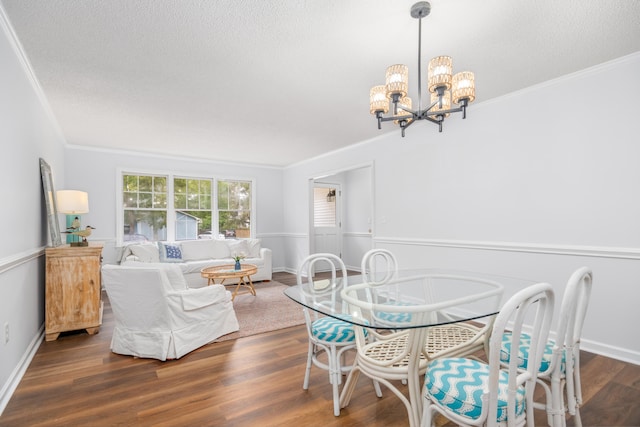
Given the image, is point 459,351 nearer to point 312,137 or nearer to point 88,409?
point 88,409

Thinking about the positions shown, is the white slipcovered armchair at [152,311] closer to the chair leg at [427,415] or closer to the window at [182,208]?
the chair leg at [427,415]

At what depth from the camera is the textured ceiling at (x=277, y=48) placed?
75.7 inches

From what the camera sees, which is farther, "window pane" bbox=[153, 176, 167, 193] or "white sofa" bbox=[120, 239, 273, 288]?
"window pane" bbox=[153, 176, 167, 193]

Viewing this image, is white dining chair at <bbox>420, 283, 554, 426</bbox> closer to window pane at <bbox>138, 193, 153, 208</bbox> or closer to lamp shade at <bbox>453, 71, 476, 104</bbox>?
lamp shade at <bbox>453, 71, 476, 104</bbox>

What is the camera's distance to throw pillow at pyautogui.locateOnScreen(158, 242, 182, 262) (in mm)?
5336

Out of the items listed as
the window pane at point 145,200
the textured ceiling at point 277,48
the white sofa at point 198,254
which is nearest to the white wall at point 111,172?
the window pane at point 145,200

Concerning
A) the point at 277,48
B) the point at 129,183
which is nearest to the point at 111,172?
the point at 129,183

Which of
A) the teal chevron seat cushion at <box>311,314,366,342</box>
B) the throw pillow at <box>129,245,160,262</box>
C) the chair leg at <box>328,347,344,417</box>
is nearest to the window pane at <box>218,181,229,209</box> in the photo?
the throw pillow at <box>129,245,160,262</box>

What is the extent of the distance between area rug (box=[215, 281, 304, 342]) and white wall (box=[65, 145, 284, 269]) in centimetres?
236

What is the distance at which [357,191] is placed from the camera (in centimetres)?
730

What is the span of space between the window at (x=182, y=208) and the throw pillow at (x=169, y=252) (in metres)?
0.53

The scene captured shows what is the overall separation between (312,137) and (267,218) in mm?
2804

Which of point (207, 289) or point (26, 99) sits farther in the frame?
point (207, 289)

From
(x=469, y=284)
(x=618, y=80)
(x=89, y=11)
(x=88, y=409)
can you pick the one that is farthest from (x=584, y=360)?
(x=89, y=11)
